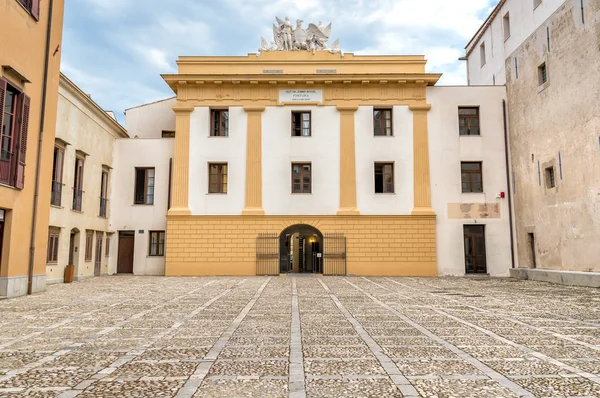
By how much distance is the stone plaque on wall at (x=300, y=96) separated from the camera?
21328 mm

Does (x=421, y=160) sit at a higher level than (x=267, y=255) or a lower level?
higher

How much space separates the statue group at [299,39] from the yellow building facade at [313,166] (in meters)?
0.50

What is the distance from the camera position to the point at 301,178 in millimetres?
20953

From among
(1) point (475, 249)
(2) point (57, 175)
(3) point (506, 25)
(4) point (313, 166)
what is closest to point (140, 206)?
(2) point (57, 175)

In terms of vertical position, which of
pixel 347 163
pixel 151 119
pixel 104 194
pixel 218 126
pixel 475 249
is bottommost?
pixel 475 249

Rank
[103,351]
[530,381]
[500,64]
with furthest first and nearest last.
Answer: [500,64] → [103,351] → [530,381]

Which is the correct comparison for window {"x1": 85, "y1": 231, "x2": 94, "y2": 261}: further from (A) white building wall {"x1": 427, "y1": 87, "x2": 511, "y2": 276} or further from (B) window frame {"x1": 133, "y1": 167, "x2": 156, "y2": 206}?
(A) white building wall {"x1": 427, "y1": 87, "x2": 511, "y2": 276}

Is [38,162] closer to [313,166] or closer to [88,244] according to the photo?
[88,244]

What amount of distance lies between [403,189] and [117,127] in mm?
13870

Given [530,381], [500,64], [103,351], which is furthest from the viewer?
[500,64]

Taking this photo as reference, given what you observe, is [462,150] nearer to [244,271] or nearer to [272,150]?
[272,150]

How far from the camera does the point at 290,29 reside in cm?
2230

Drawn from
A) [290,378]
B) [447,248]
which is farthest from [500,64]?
[290,378]

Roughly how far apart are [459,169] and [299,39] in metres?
9.85
